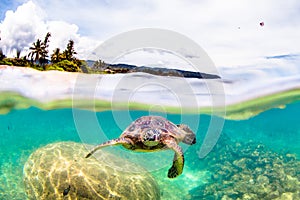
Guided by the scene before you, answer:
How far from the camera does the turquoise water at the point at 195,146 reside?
13.5m

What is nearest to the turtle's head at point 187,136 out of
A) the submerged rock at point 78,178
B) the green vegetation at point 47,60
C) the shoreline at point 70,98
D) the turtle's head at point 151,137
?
the turtle's head at point 151,137

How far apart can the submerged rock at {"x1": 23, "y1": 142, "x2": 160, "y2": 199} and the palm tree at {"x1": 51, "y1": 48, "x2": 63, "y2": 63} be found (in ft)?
22.9

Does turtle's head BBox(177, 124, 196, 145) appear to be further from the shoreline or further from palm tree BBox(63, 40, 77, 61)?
palm tree BBox(63, 40, 77, 61)

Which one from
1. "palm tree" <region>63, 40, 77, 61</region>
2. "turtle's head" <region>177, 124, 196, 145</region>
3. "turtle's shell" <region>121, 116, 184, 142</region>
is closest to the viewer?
"turtle's shell" <region>121, 116, 184, 142</region>

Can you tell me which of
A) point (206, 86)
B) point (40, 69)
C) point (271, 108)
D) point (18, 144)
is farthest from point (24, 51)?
point (18, 144)

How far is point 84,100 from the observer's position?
69.9ft

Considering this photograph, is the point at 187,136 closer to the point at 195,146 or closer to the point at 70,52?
the point at 70,52

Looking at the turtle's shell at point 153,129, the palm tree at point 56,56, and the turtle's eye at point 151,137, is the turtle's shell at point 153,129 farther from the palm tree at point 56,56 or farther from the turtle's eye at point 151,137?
the palm tree at point 56,56

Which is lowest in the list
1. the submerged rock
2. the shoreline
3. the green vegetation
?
the submerged rock

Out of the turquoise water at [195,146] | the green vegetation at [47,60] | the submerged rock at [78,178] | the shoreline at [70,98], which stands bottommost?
the turquoise water at [195,146]

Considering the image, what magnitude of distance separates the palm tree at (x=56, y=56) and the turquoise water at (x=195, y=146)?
23.2ft

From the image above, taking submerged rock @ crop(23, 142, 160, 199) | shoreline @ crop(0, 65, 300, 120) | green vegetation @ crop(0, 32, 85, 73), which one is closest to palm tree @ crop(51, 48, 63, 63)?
green vegetation @ crop(0, 32, 85, 73)

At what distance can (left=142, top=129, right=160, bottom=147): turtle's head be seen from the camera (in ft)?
18.6

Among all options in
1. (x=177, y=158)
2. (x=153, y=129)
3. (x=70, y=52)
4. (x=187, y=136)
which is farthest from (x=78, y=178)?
(x=70, y=52)
